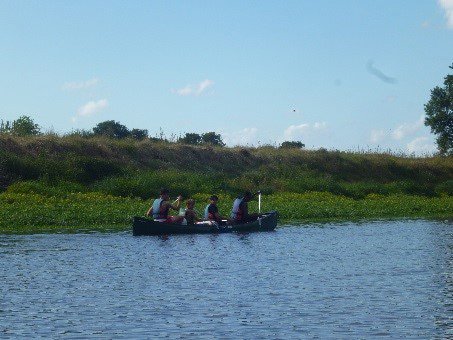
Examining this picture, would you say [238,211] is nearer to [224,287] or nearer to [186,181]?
[186,181]

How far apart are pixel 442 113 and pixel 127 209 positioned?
41475 millimetres

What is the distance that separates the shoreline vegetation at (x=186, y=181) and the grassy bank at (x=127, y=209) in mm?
50

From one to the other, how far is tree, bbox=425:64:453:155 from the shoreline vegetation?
3.26m

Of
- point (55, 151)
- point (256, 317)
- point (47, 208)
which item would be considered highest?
point (55, 151)

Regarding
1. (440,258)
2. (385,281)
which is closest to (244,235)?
(440,258)

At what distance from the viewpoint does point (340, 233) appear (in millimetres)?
37562

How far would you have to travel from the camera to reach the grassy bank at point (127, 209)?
1485 inches

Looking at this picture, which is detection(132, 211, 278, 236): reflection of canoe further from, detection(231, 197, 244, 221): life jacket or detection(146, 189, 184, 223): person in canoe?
detection(146, 189, 184, 223): person in canoe

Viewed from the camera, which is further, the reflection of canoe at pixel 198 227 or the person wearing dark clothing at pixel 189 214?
the person wearing dark clothing at pixel 189 214

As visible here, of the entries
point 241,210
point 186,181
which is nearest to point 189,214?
point 241,210

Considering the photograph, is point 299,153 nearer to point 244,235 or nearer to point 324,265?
point 244,235

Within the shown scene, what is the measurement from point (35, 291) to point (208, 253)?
9225 mm

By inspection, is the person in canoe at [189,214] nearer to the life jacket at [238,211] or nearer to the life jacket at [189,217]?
the life jacket at [189,217]

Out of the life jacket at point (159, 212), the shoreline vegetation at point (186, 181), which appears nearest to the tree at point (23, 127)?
the shoreline vegetation at point (186, 181)
